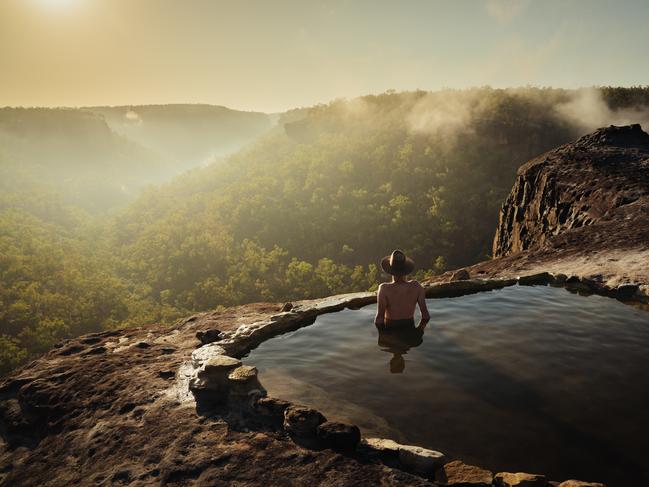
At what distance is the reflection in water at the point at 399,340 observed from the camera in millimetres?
5704

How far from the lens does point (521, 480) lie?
3.01 m

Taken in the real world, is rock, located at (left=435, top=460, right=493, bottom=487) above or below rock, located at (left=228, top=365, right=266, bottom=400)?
below

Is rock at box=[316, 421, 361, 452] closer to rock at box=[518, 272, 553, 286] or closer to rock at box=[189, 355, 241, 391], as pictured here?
rock at box=[189, 355, 241, 391]

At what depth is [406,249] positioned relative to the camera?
3559 cm

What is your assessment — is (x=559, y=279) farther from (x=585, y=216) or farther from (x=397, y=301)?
(x=585, y=216)

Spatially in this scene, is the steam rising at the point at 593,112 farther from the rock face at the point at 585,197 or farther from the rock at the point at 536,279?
the rock at the point at 536,279

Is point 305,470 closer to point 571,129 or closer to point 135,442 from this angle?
point 135,442

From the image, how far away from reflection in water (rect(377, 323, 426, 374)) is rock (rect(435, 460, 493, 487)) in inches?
82.1

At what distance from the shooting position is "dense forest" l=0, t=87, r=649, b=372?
31625 mm

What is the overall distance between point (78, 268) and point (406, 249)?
1201 inches

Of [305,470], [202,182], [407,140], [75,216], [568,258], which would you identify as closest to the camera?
[305,470]

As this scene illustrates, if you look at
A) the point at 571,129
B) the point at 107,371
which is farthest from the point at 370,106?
the point at 107,371

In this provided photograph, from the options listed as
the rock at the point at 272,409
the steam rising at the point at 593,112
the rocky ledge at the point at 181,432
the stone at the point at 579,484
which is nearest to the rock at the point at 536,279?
the rocky ledge at the point at 181,432

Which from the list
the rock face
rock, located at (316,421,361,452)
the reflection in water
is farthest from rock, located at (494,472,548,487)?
the rock face
